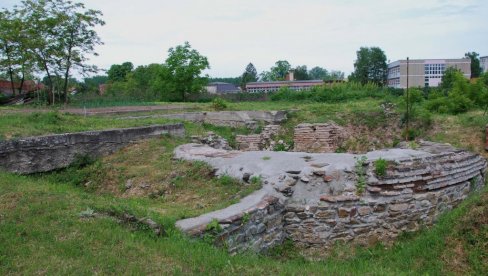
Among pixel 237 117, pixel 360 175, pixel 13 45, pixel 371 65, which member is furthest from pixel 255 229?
pixel 371 65

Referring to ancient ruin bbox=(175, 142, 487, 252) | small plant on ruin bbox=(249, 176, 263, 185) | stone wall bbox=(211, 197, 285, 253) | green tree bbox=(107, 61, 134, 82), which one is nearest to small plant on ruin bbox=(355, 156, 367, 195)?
ancient ruin bbox=(175, 142, 487, 252)

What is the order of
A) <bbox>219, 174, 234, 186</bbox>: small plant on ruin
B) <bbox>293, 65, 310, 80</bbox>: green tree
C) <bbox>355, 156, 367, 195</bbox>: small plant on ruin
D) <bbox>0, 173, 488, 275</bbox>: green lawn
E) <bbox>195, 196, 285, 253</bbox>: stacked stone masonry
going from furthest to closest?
<bbox>293, 65, 310, 80</bbox>: green tree < <bbox>219, 174, 234, 186</bbox>: small plant on ruin < <bbox>355, 156, 367, 195</bbox>: small plant on ruin < <bbox>195, 196, 285, 253</bbox>: stacked stone masonry < <bbox>0, 173, 488, 275</bbox>: green lawn

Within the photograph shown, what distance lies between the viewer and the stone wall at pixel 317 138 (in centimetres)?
1420

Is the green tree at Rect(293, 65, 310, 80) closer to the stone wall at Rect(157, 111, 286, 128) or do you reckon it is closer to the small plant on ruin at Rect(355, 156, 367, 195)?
the stone wall at Rect(157, 111, 286, 128)

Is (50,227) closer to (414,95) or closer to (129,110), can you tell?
(129,110)

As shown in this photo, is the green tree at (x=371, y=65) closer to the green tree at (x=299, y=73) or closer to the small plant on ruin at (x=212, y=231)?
the green tree at (x=299, y=73)

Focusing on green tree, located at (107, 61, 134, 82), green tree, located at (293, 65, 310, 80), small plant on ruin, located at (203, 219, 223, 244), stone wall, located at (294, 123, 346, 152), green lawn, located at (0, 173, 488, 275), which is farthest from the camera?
green tree, located at (293, 65, 310, 80)

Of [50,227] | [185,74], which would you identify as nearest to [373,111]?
[50,227]

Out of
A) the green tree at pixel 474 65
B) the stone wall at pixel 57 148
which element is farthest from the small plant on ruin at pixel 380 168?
the green tree at pixel 474 65

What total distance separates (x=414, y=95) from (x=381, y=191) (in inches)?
493

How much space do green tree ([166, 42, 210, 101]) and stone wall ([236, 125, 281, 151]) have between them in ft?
48.4

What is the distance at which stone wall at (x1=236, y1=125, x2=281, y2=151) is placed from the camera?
14055mm

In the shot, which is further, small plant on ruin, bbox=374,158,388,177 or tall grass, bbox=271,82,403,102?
tall grass, bbox=271,82,403,102

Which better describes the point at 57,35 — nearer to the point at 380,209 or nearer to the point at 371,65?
the point at 380,209
